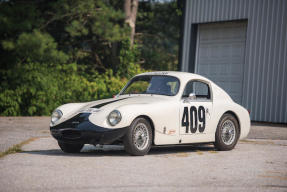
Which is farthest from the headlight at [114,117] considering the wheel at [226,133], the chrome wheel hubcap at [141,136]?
the wheel at [226,133]

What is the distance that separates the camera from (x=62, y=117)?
908cm

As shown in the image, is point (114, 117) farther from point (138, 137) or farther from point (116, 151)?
point (116, 151)

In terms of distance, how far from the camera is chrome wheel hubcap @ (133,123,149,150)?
848 centimetres

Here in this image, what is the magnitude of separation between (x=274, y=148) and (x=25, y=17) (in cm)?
1263

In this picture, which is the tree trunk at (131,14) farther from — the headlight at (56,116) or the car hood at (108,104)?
the headlight at (56,116)

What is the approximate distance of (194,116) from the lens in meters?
9.54

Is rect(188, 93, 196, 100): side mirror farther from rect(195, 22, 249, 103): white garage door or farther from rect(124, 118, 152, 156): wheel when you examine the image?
rect(195, 22, 249, 103): white garage door

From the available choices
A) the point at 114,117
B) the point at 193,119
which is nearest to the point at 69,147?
the point at 114,117

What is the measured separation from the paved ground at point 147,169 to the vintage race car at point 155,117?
30cm

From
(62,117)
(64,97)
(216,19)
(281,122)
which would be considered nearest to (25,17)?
(64,97)

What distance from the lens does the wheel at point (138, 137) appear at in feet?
27.3

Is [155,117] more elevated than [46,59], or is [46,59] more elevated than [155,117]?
[46,59]

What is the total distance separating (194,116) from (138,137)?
58.7 inches

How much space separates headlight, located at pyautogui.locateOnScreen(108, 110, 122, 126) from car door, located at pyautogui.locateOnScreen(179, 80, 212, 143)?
1.44 m
